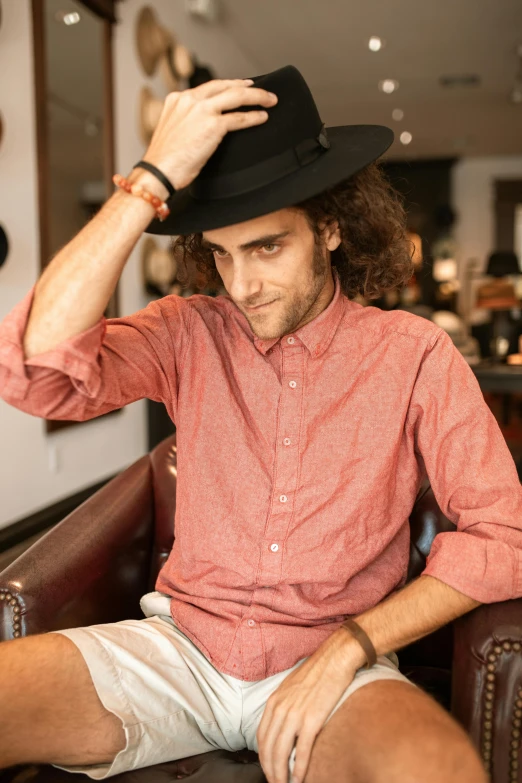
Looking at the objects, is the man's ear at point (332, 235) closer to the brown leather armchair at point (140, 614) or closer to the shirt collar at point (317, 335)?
the shirt collar at point (317, 335)

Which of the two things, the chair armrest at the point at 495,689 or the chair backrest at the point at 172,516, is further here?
the chair backrest at the point at 172,516

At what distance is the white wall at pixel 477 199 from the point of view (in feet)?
39.1

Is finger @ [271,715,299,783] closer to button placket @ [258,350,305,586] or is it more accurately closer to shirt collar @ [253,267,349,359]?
button placket @ [258,350,305,586]

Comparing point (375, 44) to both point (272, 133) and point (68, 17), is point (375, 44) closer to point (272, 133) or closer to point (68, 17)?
point (68, 17)

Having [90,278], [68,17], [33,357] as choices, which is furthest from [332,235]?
[68,17]

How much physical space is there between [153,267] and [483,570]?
3847mm

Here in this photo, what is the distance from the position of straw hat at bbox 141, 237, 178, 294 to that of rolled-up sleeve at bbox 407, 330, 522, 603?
353cm

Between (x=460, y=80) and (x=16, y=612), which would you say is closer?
(x=16, y=612)

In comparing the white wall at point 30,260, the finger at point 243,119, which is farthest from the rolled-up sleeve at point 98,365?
the white wall at point 30,260

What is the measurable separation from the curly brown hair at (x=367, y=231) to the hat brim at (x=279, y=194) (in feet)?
0.42

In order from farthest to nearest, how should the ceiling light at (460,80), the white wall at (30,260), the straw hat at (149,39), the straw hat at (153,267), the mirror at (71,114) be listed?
the ceiling light at (460,80)
the straw hat at (153,267)
the straw hat at (149,39)
the mirror at (71,114)
the white wall at (30,260)

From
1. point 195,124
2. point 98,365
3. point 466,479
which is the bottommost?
point 466,479

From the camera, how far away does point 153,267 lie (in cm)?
466

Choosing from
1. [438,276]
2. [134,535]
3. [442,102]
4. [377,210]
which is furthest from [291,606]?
[438,276]
